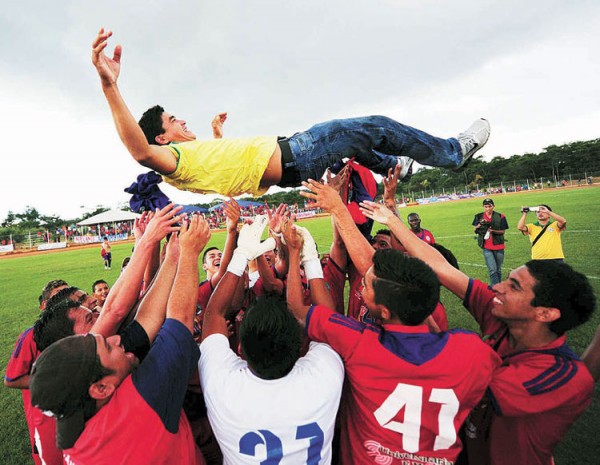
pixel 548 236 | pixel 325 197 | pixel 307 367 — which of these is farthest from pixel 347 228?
pixel 548 236

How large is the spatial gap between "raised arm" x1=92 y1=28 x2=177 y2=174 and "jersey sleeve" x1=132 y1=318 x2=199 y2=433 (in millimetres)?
1141

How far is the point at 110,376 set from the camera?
161cm

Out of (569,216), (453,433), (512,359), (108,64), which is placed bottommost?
(569,216)

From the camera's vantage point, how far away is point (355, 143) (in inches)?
111

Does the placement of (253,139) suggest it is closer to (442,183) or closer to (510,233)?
(510,233)

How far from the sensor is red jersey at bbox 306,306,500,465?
5.48ft

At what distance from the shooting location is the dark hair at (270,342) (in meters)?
1.67

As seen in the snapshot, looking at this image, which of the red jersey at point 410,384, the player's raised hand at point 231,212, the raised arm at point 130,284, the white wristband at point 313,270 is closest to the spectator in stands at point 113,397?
the raised arm at point 130,284

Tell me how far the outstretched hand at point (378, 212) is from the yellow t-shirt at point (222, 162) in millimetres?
860

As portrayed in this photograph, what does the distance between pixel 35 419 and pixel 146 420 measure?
1.31m

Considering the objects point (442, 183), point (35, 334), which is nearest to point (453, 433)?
point (35, 334)

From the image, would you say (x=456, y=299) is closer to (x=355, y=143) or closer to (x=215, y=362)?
(x=355, y=143)

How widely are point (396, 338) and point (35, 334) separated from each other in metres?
2.29

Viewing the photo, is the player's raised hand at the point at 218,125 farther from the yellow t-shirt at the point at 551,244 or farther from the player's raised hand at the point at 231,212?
the yellow t-shirt at the point at 551,244
